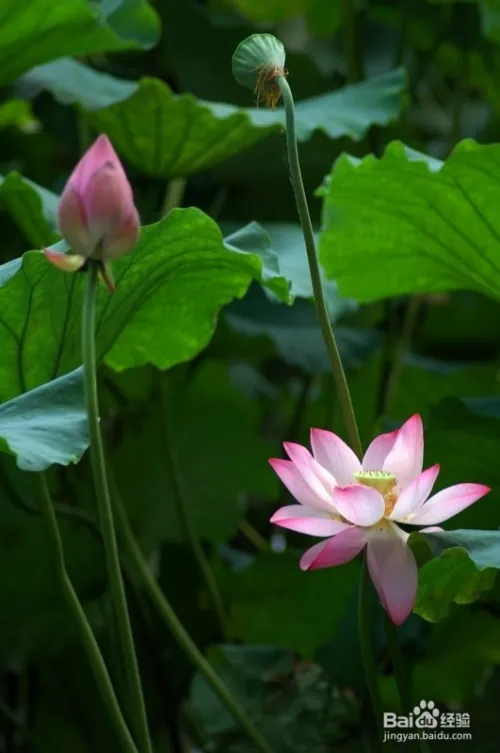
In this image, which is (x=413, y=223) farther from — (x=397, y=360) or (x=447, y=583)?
(x=397, y=360)

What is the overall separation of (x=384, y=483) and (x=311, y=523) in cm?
4

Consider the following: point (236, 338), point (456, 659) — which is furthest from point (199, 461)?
point (456, 659)

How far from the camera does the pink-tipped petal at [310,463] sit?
1.39 feet

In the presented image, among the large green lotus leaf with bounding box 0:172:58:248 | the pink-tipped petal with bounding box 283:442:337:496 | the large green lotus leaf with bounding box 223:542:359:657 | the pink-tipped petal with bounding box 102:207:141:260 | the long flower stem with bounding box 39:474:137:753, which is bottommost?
the large green lotus leaf with bounding box 223:542:359:657

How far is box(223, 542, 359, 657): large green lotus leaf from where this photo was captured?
85 centimetres

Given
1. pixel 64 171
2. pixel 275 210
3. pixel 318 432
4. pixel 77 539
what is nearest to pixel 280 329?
pixel 275 210

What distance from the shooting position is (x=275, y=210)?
1127 mm

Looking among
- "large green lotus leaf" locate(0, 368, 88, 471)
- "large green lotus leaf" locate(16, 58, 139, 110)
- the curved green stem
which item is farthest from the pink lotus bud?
the curved green stem

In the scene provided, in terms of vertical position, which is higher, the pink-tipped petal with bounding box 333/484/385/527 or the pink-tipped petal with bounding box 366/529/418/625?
the pink-tipped petal with bounding box 333/484/385/527

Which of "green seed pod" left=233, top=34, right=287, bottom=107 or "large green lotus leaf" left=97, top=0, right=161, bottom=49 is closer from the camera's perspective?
"green seed pod" left=233, top=34, right=287, bottom=107

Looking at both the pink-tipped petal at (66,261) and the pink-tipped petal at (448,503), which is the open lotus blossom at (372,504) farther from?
the pink-tipped petal at (66,261)

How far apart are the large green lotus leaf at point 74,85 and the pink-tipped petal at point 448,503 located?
513 mm

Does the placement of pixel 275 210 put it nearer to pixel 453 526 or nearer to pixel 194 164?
pixel 194 164

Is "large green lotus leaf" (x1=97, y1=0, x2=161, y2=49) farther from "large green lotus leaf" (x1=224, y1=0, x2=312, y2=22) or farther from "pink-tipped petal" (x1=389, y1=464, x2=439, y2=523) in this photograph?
"pink-tipped petal" (x1=389, y1=464, x2=439, y2=523)
